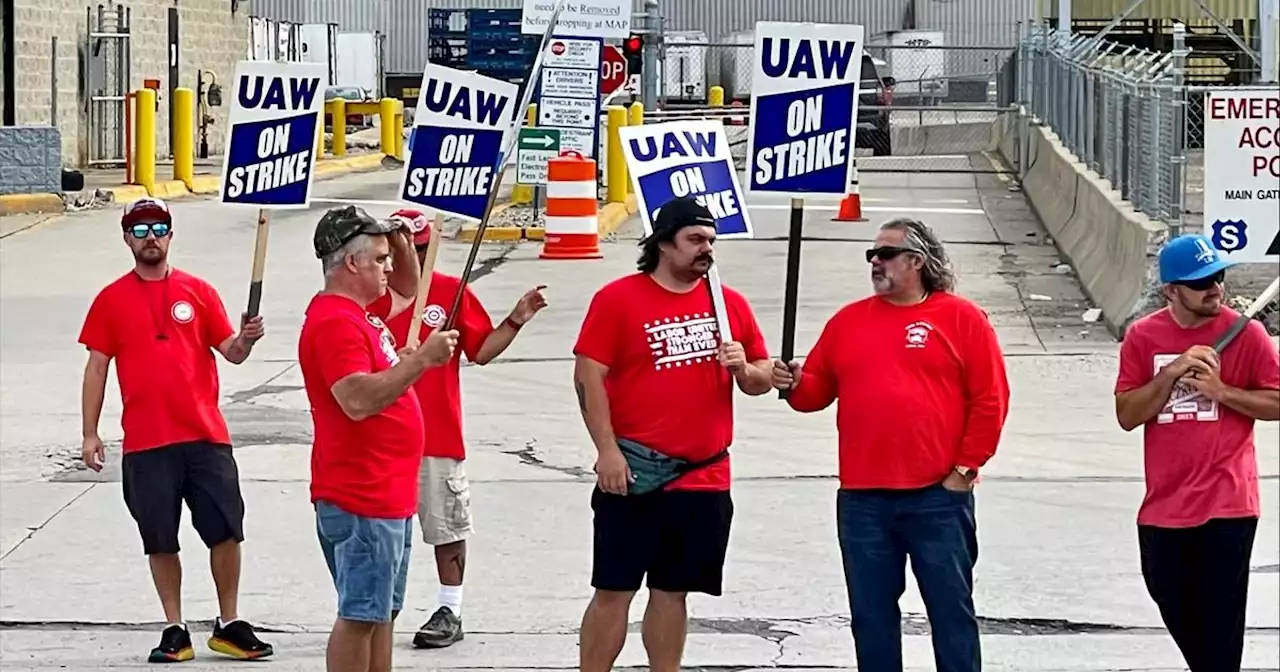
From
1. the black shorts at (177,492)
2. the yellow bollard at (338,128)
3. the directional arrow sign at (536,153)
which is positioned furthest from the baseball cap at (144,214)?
the yellow bollard at (338,128)

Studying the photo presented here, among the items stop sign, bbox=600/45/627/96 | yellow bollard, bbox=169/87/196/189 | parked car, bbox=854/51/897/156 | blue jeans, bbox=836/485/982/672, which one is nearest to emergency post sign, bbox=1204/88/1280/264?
blue jeans, bbox=836/485/982/672

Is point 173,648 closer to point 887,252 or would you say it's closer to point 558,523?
point 558,523

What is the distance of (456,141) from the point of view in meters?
7.40

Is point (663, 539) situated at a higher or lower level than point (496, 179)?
lower

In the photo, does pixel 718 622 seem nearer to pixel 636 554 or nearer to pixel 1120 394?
pixel 636 554

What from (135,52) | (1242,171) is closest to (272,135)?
(1242,171)

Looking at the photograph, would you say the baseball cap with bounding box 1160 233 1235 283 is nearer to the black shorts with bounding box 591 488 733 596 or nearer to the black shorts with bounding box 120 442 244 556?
the black shorts with bounding box 591 488 733 596

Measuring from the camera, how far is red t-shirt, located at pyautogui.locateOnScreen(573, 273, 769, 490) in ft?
21.2

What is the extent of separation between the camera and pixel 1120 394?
621cm

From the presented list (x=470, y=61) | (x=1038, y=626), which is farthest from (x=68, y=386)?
(x=470, y=61)

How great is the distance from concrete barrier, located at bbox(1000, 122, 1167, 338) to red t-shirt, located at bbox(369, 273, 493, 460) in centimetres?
780

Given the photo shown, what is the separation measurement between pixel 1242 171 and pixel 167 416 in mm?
5266

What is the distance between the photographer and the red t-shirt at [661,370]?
6477 millimetres

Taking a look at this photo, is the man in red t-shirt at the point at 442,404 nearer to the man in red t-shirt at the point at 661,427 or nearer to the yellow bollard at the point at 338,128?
the man in red t-shirt at the point at 661,427
